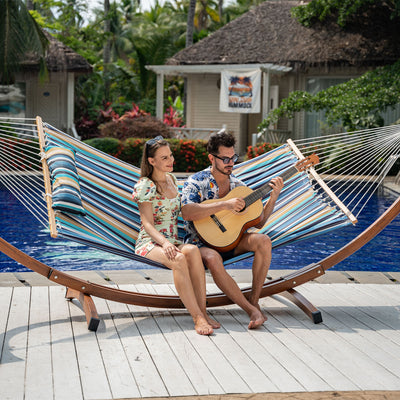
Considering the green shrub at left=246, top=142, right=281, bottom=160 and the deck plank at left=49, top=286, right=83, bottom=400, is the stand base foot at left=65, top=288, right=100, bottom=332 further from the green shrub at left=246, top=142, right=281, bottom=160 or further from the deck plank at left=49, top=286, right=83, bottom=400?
the green shrub at left=246, top=142, right=281, bottom=160

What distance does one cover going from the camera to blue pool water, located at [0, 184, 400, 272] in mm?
6141

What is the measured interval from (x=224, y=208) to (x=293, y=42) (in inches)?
539

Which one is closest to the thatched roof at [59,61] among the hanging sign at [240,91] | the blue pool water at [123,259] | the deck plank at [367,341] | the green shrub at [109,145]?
the hanging sign at [240,91]

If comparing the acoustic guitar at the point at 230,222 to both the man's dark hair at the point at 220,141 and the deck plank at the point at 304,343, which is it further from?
the deck plank at the point at 304,343

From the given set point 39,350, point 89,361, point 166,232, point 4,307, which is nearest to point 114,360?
point 89,361

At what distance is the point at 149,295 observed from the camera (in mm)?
3697

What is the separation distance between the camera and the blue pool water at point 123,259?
6141 millimetres

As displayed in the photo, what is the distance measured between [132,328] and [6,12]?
1291cm

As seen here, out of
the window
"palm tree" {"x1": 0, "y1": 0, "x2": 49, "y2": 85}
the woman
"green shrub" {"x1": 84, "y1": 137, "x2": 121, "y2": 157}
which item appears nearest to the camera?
the woman

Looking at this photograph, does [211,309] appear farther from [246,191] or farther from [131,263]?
[131,263]

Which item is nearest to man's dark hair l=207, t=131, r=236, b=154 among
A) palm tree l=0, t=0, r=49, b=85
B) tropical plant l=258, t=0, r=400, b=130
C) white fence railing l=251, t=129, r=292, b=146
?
tropical plant l=258, t=0, r=400, b=130

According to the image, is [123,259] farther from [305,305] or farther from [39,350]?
[39,350]

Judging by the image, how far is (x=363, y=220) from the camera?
8852mm

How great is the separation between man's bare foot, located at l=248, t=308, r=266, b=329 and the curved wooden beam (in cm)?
25
